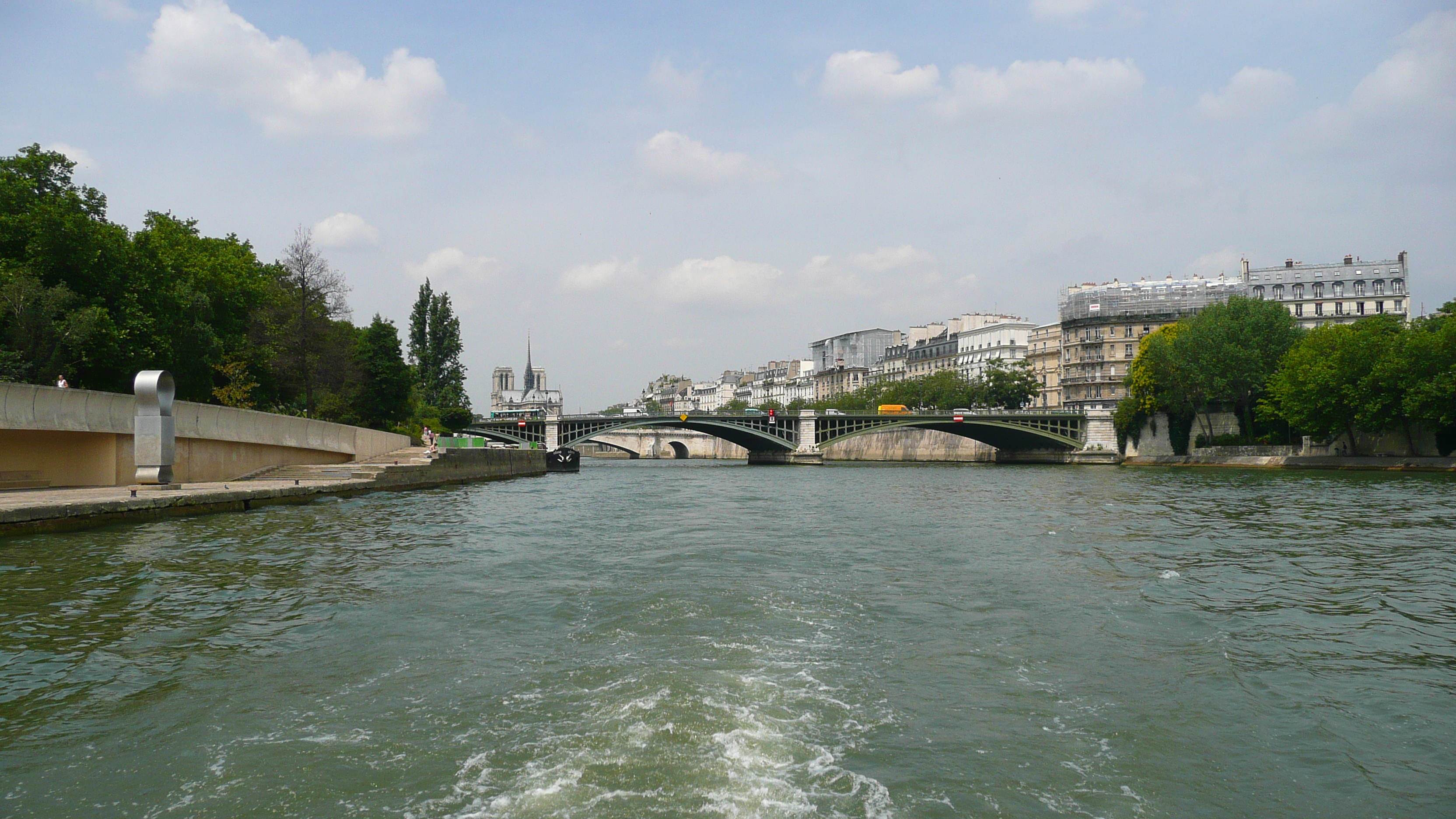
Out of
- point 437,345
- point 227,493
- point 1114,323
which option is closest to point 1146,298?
point 1114,323

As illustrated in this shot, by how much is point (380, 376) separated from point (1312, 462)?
4973 centimetres

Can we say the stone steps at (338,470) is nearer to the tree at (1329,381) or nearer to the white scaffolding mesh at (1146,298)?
the tree at (1329,381)

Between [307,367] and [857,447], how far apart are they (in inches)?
2186

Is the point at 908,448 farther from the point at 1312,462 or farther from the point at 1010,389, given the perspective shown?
the point at 1312,462

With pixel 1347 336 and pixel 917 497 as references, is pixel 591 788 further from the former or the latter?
pixel 1347 336

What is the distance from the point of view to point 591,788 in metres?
4.99

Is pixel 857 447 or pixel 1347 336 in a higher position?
pixel 1347 336

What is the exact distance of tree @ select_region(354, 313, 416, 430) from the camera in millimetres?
48094

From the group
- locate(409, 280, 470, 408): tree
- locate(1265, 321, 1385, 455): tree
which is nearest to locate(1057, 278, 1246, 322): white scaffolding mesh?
locate(1265, 321, 1385, 455): tree

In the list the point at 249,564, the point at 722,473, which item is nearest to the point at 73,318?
the point at 249,564

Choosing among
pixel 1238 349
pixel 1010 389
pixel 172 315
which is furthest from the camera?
pixel 1010 389

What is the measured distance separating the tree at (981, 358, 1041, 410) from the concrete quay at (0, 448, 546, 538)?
2508 inches

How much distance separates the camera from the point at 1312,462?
4841 cm

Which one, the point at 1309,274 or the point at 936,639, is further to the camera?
the point at 1309,274
